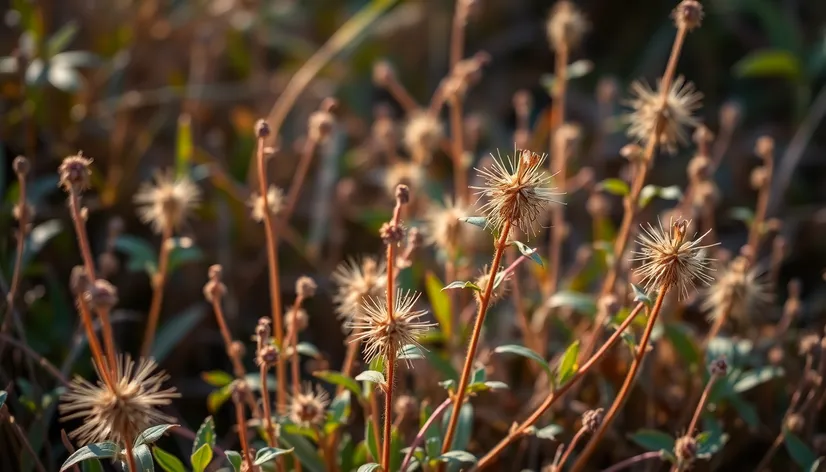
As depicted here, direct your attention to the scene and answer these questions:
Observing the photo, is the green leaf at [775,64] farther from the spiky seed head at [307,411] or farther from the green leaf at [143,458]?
the green leaf at [143,458]

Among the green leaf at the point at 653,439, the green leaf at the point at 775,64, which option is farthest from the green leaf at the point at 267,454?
the green leaf at the point at 775,64

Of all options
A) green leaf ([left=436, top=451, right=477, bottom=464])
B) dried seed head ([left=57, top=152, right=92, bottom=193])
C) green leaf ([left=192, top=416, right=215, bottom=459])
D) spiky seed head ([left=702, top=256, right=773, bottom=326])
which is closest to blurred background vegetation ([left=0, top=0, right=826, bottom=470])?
spiky seed head ([left=702, top=256, right=773, bottom=326])

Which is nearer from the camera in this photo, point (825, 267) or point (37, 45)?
point (37, 45)

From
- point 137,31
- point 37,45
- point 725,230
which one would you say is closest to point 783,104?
point 725,230

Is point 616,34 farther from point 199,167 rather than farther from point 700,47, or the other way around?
point 199,167

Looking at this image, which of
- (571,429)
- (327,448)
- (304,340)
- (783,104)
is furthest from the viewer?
(783,104)

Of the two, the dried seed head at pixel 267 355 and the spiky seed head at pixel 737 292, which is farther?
the spiky seed head at pixel 737 292
